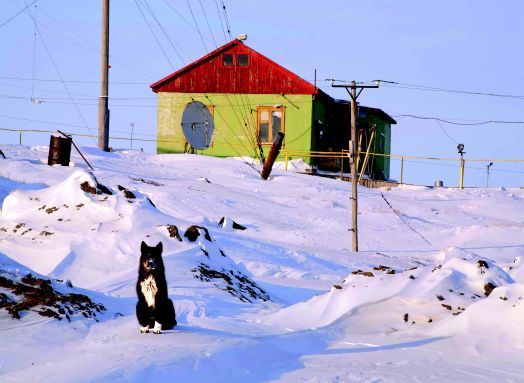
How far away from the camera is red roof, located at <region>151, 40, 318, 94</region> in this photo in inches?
1773

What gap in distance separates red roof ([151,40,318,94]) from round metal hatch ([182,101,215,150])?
1189mm

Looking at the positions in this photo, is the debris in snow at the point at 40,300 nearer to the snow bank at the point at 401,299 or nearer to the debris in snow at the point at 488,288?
the snow bank at the point at 401,299

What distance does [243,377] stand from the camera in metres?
8.00

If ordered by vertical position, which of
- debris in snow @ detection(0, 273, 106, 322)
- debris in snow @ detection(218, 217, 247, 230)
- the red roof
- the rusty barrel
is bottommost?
debris in snow @ detection(218, 217, 247, 230)

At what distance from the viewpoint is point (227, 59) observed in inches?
1820

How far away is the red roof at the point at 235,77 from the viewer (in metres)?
45.0

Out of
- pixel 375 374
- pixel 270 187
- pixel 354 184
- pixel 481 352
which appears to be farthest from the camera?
pixel 270 187

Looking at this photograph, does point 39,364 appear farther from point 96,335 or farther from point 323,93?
point 323,93

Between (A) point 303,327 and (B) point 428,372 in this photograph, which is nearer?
(B) point 428,372

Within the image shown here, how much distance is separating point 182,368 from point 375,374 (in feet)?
6.63

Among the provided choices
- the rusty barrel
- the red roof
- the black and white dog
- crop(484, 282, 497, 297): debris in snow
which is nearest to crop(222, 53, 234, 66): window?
the red roof

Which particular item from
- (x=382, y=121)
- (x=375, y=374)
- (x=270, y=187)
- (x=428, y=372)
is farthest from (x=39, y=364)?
(x=382, y=121)

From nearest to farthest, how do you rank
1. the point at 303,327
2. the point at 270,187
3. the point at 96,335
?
1. the point at 96,335
2. the point at 303,327
3. the point at 270,187

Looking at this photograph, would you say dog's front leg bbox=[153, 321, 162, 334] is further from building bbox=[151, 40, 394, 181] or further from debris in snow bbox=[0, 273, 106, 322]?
building bbox=[151, 40, 394, 181]
